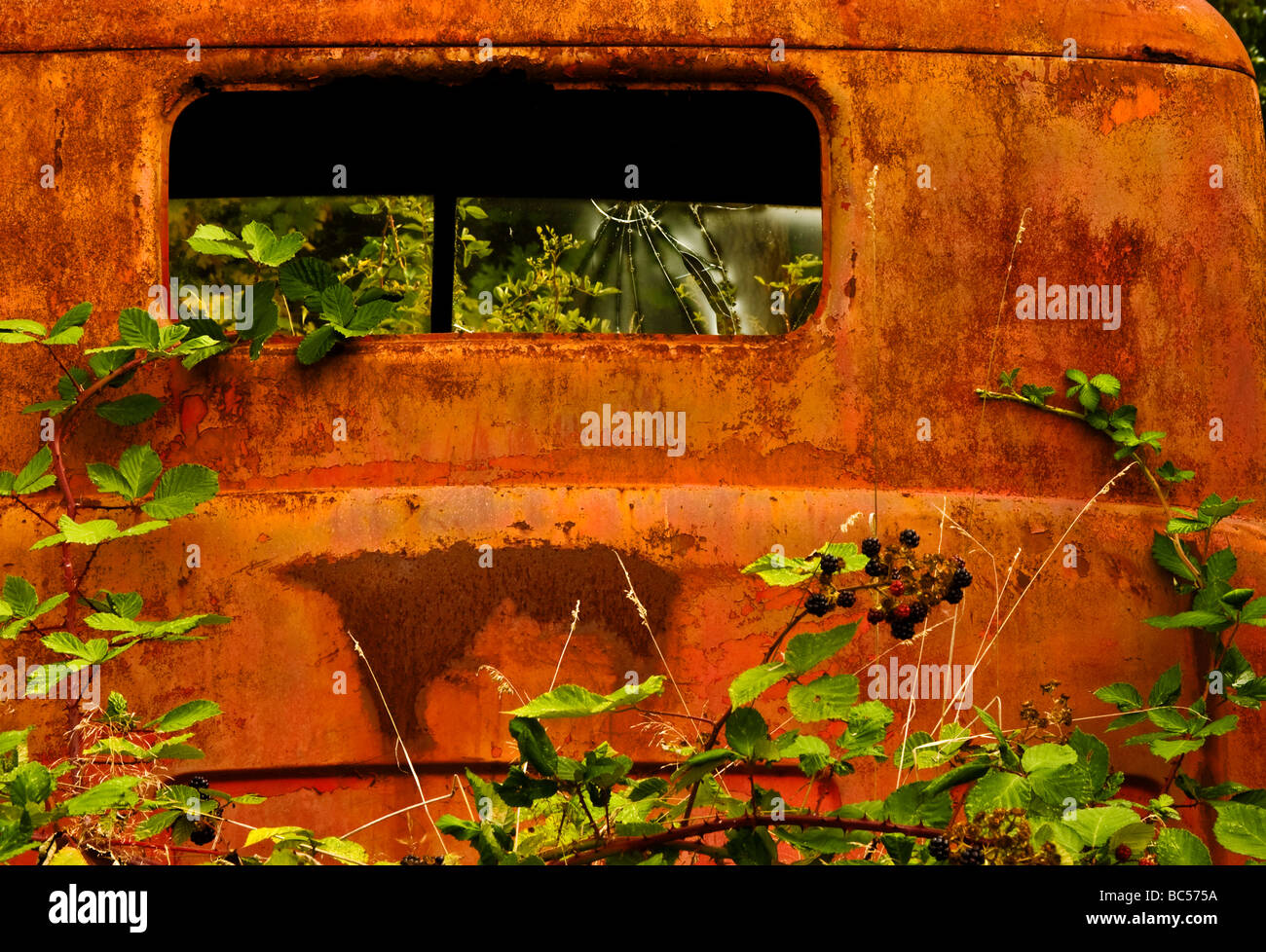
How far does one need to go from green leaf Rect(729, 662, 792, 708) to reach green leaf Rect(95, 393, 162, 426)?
1531 mm

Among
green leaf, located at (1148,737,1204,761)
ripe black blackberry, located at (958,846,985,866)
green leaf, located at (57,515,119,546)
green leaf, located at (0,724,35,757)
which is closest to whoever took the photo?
ripe black blackberry, located at (958,846,985,866)

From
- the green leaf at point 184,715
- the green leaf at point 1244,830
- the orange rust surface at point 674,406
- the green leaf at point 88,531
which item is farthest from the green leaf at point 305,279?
the green leaf at point 1244,830

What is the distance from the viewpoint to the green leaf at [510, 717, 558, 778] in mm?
1959

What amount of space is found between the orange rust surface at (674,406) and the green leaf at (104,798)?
2.13ft

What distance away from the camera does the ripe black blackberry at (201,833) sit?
247cm

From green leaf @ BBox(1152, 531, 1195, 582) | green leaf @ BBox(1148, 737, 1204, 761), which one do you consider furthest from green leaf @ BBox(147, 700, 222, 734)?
green leaf @ BBox(1152, 531, 1195, 582)

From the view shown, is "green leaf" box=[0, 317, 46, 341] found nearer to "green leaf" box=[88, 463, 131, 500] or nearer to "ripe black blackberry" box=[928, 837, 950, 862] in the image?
"green leaf" box=[88, 463, 131, 500]

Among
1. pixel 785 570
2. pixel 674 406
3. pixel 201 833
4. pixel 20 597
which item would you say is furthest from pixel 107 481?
pixel 785 570

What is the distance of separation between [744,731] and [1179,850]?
2.00 ft

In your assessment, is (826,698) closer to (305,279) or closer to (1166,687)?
(1166,687)

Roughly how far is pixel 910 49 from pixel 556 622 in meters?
1.48

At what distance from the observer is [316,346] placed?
307 centimetres

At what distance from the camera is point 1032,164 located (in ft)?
10.6

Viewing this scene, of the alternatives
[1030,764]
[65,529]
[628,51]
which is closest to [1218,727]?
[1030,764]
